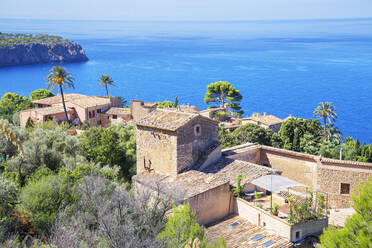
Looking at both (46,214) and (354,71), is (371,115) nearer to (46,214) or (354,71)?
(354,71)

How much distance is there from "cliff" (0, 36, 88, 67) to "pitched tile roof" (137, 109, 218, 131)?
462ft

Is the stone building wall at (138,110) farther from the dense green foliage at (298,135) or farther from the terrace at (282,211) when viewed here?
the terrace at (282,211)

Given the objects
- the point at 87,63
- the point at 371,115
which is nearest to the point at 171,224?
the point at 371,115

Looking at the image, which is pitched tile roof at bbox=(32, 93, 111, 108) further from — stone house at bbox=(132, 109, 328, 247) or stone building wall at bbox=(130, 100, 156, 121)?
stone house at bbox=(132, 109, 328, 247)

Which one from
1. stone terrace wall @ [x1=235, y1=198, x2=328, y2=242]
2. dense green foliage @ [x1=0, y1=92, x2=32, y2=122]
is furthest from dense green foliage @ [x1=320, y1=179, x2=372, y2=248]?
dense green foliage @ [x1=0, y1=92, x2=32, y2=122]

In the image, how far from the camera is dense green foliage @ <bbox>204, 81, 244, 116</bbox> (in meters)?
68.2

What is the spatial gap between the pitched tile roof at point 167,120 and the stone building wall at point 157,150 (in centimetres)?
29

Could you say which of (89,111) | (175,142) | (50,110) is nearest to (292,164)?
(175,142)

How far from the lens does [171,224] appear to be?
13.1 metres

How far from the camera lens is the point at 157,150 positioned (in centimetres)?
1870

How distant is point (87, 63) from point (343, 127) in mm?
107852

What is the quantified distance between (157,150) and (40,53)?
151059mm

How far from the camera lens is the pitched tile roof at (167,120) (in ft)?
58.7

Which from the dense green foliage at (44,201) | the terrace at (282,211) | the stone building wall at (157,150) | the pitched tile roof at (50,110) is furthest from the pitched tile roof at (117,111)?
the dense green foliage at (44,201)
